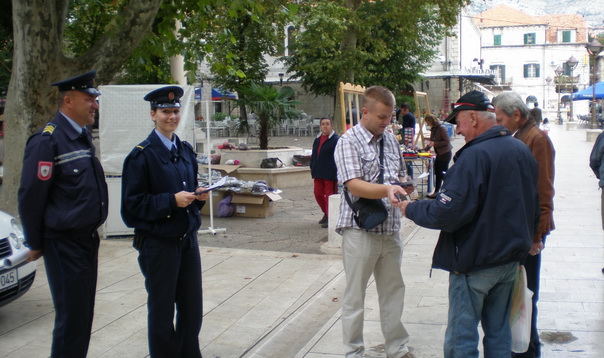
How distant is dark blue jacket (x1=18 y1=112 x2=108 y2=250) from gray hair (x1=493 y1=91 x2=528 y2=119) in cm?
263

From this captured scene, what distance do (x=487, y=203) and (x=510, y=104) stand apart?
1135 mm

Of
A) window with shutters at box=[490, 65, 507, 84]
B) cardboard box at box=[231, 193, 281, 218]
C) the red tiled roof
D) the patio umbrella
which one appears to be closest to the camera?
cardboard box at box=[231, 193, 281, 218]

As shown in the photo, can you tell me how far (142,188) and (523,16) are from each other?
90.4m

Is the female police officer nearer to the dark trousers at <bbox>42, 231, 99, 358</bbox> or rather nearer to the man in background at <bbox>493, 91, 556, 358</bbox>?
the dark trousers at <bbox>42, 231, 99, 358</bbox>

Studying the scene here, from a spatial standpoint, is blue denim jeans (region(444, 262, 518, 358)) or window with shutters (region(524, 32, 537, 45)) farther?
window with shutters (region(524, 32, 537, 45))

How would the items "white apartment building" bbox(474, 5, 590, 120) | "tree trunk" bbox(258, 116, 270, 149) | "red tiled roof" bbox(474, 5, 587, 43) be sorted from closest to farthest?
"tree trunk" bbox(258, 116, 270, 149) → "white apartment building" bbox(474, 5, 590, 120) → "red tiled roof" bbox(474, 5, 587, 43)

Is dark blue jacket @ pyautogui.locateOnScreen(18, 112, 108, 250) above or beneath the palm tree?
beneath

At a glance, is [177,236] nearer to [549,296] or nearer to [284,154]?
[549,296]

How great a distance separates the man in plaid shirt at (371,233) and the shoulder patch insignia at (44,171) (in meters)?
1.79

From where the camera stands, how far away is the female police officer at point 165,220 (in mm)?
3871

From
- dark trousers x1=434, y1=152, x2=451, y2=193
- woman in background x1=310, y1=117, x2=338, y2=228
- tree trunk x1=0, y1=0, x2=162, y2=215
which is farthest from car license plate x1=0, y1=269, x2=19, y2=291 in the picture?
dark trousers x1=434, y1=152, x2=451, y2=193

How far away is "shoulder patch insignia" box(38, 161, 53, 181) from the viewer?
363cm

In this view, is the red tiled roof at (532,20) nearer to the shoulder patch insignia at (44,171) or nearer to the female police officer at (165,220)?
the female police officer at (165,220)

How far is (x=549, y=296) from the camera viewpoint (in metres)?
6.10
